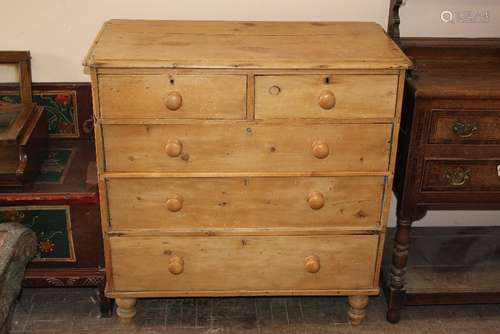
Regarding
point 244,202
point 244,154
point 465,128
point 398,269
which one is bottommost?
point 398,269

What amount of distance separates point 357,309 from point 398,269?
28 centimetres

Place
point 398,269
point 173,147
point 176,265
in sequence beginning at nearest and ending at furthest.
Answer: point 173,147 → point 176,265 → point 398,269

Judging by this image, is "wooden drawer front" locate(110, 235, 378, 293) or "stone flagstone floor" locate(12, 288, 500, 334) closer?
"wooden drawer front" locate(110, 235, 378, 293)

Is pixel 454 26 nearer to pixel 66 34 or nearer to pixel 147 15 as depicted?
pixel 147 15

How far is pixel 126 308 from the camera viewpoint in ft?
10.1

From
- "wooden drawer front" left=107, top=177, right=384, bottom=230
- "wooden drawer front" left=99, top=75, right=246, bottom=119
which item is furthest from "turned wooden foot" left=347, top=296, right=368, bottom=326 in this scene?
"wooden drawer front" left=99, top=75, right=246, bottom=119

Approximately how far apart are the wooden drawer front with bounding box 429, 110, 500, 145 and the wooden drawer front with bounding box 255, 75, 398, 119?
21 cm

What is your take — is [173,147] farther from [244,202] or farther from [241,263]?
[241,263]

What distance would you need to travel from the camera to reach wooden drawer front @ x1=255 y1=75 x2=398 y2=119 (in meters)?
2.52

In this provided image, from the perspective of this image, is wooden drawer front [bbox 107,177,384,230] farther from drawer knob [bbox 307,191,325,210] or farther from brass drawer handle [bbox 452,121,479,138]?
brass drawer handle [bbox 452,121,479,138]

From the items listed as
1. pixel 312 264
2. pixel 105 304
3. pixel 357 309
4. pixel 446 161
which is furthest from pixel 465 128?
pixel 105 304

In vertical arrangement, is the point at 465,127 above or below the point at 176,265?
above

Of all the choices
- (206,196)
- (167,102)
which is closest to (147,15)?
(167,102)

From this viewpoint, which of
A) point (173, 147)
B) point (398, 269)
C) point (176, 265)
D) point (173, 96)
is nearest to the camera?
point (173, 96)
